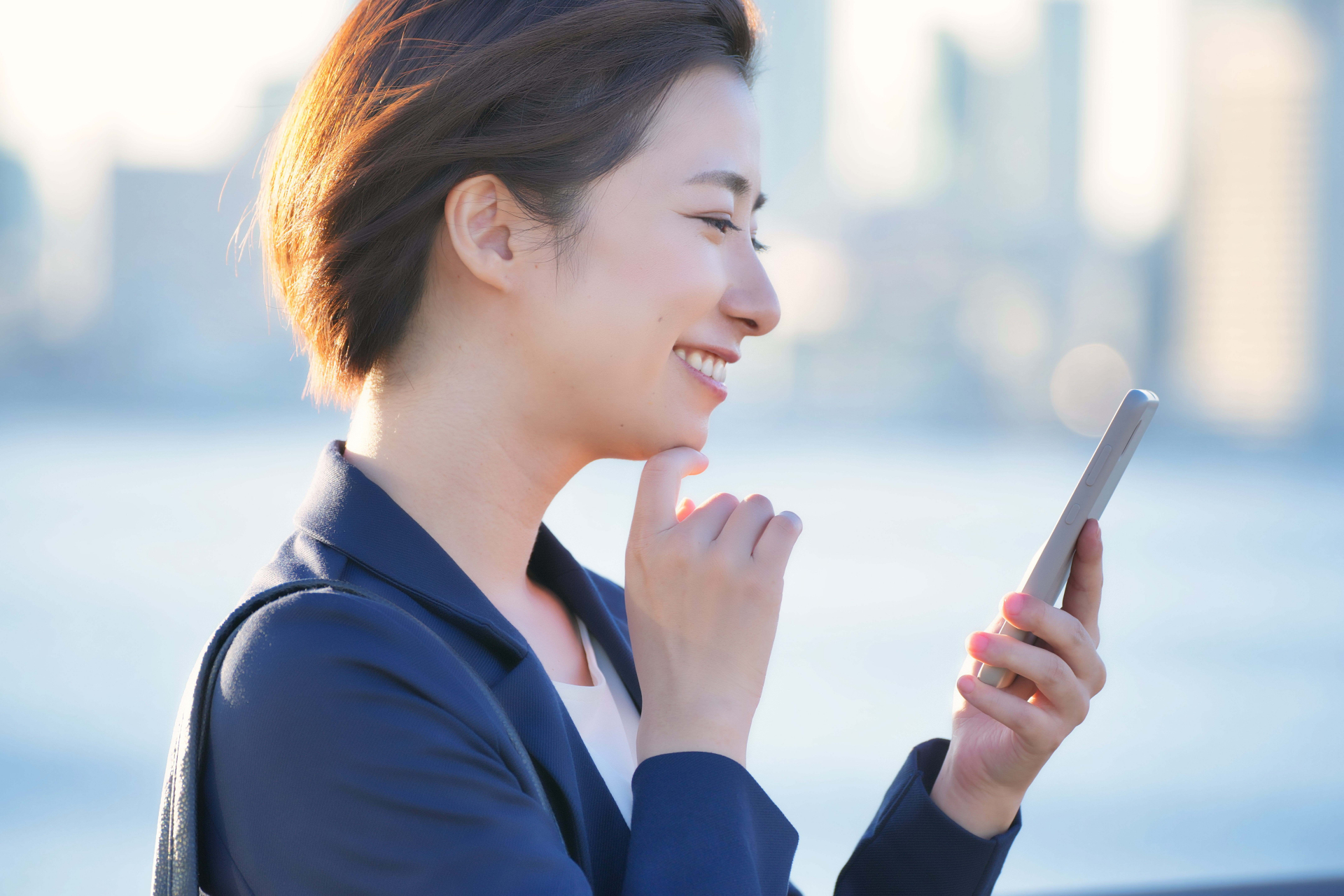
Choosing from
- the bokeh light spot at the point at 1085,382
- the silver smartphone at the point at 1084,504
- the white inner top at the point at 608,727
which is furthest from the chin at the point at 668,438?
the bokeh light spot at the point at 1085,382

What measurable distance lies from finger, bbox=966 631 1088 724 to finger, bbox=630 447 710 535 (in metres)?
0.27

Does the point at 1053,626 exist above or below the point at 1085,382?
below

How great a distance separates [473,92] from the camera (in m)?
0.89

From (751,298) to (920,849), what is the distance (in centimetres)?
55

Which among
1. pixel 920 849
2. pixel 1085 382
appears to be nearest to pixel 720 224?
pixel 920 849

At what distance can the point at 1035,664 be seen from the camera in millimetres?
926

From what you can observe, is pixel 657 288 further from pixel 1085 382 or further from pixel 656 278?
pixel 1085 382

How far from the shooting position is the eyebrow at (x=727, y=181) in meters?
0.94

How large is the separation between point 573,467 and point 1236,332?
4174 centimetres

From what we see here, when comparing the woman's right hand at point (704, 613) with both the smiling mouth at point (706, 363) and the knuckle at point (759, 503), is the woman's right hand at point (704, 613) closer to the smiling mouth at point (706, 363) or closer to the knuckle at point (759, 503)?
the knuckle at point (759, 503)

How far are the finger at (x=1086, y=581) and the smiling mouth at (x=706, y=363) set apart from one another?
1.12 ft

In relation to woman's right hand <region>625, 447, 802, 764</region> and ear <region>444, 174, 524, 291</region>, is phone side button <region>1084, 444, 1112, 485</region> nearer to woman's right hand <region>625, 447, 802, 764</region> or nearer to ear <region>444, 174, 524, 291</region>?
woman's right hand <region>625, 447, 802, 764</region>

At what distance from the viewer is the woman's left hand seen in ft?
3.04

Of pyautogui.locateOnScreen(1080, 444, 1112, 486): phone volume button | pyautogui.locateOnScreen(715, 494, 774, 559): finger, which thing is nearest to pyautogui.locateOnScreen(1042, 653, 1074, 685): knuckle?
pyautogui.locateOnScreen(1080, 444, 1112, 486): phone volume button
